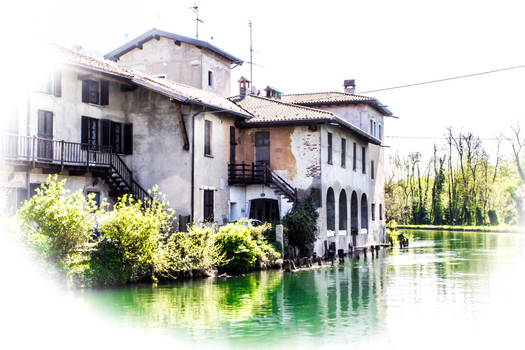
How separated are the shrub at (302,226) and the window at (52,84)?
38.1 feet

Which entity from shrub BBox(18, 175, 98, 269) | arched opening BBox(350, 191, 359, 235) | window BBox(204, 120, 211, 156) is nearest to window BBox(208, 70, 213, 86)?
window BBox(204, 120, 211, 156)

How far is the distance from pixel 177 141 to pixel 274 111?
7.44m

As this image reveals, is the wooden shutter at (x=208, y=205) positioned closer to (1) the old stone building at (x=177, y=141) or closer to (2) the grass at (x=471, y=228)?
(1) the old stone building at (x=177, y=141)

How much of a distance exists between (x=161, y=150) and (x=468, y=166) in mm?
58416

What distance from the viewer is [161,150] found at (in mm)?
29641

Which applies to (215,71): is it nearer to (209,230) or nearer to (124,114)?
(124,114)

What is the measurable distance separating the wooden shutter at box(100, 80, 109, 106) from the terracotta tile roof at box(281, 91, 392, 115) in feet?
57.3

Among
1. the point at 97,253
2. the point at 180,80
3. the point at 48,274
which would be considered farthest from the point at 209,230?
the point at 180,80

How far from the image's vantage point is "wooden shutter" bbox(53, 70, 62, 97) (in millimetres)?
26417

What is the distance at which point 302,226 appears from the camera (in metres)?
31.1

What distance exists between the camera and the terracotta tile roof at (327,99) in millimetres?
43688

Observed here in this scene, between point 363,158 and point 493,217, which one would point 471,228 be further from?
point 363,158

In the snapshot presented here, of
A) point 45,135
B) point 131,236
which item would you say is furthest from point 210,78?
point 131,236

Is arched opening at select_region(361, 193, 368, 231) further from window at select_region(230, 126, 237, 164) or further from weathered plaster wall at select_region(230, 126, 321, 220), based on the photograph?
window at select_region(230, 126, 237, 164)
